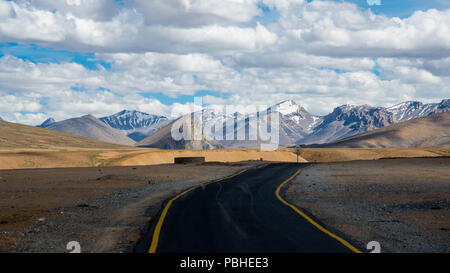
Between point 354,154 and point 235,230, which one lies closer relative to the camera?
point 235,230

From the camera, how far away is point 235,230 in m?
14.8

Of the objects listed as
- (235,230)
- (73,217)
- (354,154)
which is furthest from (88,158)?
(235,230)

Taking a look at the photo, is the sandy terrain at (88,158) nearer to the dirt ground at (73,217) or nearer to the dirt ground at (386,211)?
the dirt ground at (73,217)

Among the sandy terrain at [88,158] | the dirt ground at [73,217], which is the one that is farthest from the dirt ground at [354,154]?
the dirt ground at [73,217]

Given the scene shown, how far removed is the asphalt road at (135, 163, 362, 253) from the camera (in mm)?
12297

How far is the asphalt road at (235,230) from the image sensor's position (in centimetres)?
1230

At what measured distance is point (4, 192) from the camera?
2911 centimetres

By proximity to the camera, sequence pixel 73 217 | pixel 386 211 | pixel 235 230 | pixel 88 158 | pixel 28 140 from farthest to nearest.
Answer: pixel 28 140 < pixel 88 158 < pixel 386 211 < pixel 73 217 < pixel 235 230

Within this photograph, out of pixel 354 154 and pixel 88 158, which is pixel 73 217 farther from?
pixel 354 154

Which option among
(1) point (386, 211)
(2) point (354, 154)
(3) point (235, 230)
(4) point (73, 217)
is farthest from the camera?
(2) point (354, 154)

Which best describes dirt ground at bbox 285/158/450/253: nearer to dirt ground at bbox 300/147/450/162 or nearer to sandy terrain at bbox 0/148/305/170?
sandy terrain at bbox 0/148/305/170

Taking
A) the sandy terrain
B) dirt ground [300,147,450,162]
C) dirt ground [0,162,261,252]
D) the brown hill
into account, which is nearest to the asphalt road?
Result: dirt ground [0,162,261,252]
